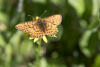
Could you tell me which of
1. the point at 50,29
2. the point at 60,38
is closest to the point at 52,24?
the point at 50,29

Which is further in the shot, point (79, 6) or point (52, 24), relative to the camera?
point (79, 6)

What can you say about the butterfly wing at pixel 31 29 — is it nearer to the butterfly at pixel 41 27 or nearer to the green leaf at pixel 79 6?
the butterfly at pixel 41 27

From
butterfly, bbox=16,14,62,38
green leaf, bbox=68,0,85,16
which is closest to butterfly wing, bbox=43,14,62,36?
butterfly, bbox=16,14,62,38

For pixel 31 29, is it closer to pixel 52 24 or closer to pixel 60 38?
pixel 52 24

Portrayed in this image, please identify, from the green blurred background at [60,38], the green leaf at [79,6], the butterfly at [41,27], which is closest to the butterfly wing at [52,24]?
the butterfly at [41,27]

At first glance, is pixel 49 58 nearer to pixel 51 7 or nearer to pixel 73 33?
pixel 73 33

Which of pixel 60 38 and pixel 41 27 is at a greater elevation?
pixel 41 27
